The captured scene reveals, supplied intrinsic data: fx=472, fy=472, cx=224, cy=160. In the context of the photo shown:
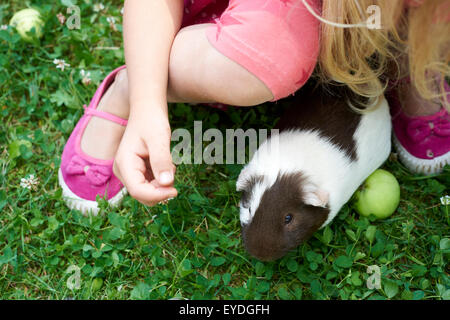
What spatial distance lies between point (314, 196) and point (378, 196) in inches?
12.2

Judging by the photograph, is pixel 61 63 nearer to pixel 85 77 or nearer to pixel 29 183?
pixel 85 77

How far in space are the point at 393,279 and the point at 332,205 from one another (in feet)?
1.02

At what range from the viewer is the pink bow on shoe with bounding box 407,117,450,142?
1564 mm

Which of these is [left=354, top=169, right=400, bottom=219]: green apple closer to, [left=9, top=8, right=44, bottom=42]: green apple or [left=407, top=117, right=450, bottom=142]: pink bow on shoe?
[left=407, top=117, right=450, bottom=142]: pink bow on shoe

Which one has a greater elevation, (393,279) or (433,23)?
(433,23)

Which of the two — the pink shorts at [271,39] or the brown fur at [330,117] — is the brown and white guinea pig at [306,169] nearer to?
the brown fur at [330,117]

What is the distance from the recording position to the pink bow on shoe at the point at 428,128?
156 centimetres

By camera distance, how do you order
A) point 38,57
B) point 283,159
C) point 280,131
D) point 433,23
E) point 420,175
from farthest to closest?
point 38,57 < point 420,175 < point 280,131 < point 283,159 < point 433,23

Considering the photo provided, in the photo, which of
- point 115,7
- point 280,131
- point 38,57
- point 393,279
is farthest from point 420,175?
point 38,57

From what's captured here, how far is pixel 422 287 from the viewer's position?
139 cm

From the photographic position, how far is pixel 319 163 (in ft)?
4.48

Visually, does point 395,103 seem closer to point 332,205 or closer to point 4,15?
point 332,205

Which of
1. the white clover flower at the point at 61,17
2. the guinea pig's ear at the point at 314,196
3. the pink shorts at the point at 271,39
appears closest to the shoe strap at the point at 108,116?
the pink shorts at the point at 271,39

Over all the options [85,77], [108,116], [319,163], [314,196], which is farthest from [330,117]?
[85,77]
